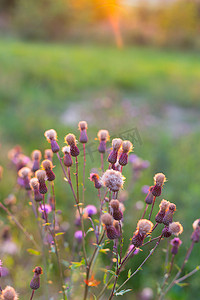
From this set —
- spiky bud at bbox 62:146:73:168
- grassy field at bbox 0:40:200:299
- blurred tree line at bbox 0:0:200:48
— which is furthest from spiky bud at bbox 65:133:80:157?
blurred tree line at bbox 0:0:200:48

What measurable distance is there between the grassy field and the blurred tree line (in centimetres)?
761

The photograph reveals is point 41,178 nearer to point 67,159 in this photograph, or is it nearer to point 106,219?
point 67,159

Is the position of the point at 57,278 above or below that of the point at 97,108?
below

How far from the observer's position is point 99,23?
2248 centimetres

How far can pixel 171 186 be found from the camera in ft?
12.5

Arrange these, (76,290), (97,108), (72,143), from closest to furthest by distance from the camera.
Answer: (72,143)
(76,290)
(97,108)

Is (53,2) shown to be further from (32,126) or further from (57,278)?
(57,278)

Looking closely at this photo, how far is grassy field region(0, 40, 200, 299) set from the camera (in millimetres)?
3561

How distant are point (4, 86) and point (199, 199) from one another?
5.80 metres

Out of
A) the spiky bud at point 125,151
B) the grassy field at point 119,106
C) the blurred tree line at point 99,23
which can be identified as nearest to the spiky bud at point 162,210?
the spiky bud at point 125,151

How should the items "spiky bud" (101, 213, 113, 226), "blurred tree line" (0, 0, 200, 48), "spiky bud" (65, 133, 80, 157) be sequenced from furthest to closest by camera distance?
"blurred tree line" (0, 0, 200, 48) < "spiky bud" (65, 133, 80, 157) < "spiky bud" (101, 213, 113, 226)

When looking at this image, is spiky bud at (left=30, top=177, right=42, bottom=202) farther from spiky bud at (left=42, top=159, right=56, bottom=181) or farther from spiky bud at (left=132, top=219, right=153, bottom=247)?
spiky bud at (left=132, top=219, right=153, bottom=247)

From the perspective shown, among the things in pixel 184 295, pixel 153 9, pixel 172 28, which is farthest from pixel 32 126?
pixel 153 9

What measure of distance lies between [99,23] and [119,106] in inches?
675
